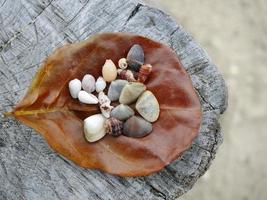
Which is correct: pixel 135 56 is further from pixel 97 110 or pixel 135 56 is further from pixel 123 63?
pixel 97 110

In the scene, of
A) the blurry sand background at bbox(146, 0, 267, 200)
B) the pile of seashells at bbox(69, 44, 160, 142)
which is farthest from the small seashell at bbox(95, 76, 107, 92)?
the blurry sand background at bbox(146, 0, 267, 200)

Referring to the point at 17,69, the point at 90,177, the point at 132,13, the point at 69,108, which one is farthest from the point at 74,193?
the point at 132,13

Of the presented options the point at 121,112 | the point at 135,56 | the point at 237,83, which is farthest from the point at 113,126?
the point at 237,83

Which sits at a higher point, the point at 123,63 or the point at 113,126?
the point at 123,63

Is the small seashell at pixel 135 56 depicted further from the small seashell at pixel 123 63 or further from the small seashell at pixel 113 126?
the small seashell at pixel 113 126

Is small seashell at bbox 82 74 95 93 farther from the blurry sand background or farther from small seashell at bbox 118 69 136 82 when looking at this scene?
the blurry sand background

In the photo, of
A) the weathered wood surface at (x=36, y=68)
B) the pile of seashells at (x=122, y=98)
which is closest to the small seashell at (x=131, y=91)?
the pile of seashells at (x=122, y=98)
